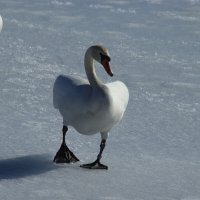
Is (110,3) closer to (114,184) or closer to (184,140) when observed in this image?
(184,140)

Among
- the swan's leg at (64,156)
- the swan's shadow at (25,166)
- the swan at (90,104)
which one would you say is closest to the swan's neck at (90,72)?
the swan at (90,104)

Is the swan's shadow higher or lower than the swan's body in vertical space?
lower

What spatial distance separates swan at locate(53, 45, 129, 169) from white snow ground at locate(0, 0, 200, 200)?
0.13 m

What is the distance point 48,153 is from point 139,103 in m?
1.28

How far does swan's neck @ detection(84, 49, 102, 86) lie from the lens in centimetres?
500

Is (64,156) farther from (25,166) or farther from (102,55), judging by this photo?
(102,55)

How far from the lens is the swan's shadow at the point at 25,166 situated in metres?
4.70

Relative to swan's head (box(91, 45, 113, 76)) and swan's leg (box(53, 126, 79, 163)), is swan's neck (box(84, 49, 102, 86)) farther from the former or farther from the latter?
swan's leg (box(53, 126, 79, 163))

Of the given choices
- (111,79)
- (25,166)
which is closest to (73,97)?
(25,166)

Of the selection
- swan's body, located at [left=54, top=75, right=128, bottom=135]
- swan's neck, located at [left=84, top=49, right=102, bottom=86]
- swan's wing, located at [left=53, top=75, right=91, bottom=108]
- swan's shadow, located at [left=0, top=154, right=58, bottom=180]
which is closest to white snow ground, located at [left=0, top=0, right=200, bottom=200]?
swan's shadow, located at [left=0, top=154, right=58, bottom=180]

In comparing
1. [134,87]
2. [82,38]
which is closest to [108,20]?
[82,38]

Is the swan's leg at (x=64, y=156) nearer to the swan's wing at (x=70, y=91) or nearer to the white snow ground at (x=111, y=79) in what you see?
the white snow ground at (x=111, y=79)

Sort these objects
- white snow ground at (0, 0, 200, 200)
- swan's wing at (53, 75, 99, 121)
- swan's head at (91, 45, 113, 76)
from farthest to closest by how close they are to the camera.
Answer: swan's head at (91, 45, 113, 76) → swan's wing at (53, 75, 99, 121) → white snow ground at (0, 0, 200, 200)

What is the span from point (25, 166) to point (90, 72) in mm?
777
